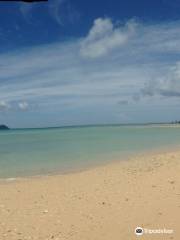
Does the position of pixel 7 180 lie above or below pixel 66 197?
above

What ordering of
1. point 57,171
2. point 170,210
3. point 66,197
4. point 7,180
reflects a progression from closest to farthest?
point 170,210, point 66,197, point 7,180, point 57,171

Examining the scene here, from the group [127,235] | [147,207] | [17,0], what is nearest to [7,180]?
[147,207]

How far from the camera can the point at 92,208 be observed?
271 inches

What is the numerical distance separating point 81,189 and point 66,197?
1044 millimetres

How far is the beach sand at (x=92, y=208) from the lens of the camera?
5488 millimetres

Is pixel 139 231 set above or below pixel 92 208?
below

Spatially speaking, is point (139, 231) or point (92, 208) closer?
point (139, 231)

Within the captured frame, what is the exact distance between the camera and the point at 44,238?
521 cm

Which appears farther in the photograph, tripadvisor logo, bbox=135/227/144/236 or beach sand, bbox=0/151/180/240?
beach sand, bbox=0/151/180/240

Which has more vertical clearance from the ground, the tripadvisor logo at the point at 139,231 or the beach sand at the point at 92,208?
the beach sand at the point at 92,208

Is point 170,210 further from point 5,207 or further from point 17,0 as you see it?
point 17,0

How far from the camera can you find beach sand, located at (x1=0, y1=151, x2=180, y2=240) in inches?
216

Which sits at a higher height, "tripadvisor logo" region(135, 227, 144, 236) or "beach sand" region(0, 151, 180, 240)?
"beach sand" region(0, 151, 180, 240)

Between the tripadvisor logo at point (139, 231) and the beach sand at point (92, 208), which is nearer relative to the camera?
the tripadvisor logo at point (139, 231)
